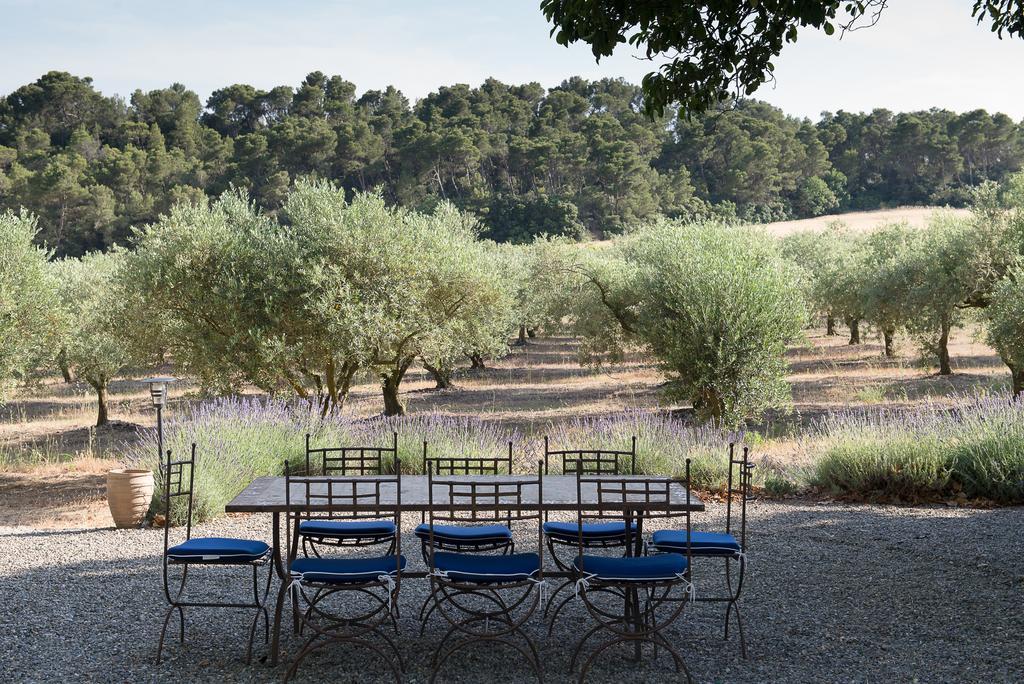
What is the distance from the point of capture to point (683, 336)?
15.4 m

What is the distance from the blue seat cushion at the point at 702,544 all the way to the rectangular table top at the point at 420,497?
0.80 feet

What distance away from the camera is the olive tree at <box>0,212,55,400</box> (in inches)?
549

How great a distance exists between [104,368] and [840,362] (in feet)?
64.5

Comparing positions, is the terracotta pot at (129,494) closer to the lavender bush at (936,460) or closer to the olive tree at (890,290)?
the lavender bush at (936,460)

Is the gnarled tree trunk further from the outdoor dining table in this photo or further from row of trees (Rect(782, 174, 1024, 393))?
the outdoor dining table

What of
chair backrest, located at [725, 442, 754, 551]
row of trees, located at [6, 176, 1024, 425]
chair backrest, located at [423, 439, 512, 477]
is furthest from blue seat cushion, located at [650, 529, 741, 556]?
row of trees, located at [6, 176, 1024, 425]

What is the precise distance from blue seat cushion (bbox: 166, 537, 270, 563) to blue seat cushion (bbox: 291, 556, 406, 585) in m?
0.42

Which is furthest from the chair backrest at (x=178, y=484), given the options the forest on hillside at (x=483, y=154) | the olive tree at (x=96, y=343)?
the forest on hillside at (x=483, y=154)

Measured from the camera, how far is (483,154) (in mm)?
64000

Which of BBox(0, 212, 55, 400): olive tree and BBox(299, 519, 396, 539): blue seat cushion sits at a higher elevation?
BBox(0, 212, 55, 400): olive tree

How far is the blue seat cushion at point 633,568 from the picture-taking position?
14.4ft

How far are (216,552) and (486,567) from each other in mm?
1467

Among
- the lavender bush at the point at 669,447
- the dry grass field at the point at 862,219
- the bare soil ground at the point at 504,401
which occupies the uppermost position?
the dry grass field at the point at 862,219

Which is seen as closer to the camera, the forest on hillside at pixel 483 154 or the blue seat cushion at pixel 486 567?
the blue seat cushion at pixel 486 567
